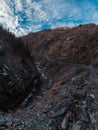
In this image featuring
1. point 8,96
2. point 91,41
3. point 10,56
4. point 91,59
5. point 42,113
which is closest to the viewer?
point 42,113

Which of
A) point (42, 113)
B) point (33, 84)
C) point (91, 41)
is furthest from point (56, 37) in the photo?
point (42, 113)

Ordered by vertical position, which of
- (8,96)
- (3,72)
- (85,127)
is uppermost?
(3,72)

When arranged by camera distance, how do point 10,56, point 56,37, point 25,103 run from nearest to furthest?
point 25,103
point 10,56
point 56,37

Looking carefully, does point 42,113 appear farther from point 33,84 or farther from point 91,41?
point 91,41

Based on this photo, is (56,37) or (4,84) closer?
(4,84)

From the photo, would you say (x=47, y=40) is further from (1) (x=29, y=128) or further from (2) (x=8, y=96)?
(1) (x=29, y=128)

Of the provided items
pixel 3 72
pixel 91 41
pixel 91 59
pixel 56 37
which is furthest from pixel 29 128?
pixel 56 37

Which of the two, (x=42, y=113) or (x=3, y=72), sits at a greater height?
(x=3, y=72)
